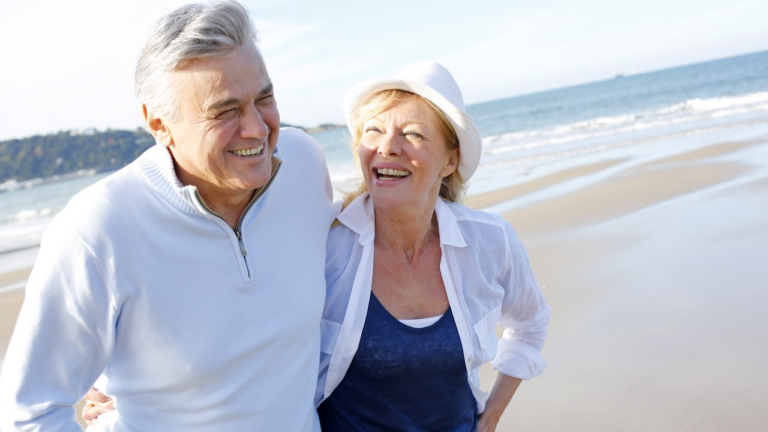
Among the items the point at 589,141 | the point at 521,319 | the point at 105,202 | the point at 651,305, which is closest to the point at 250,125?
the point at 105,202

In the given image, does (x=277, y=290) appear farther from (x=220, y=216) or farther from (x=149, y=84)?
(x=149, y=84)

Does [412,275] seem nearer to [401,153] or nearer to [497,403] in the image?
[401,153]

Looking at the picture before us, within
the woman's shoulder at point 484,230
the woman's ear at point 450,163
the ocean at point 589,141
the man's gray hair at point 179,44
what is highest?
the man's gray hair at point 179,44

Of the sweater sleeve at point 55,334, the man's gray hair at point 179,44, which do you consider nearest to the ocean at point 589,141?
the man's gray hair at point 179,44

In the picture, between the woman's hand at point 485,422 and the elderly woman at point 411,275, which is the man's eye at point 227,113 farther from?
the woman's hand at point 485,422

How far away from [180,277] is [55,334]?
0.38 meters

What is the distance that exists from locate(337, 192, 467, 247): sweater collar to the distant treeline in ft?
147

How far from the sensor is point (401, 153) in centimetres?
270

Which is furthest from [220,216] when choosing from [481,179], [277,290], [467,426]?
[481,179]

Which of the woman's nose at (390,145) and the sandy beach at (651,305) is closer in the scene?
Result: the woman's nose at (390,145)

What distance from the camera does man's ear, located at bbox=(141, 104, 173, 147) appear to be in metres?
2.11

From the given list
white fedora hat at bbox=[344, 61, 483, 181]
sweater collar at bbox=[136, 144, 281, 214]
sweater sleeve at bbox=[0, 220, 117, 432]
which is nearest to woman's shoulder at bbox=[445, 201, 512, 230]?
white fedora hat at bbox=[344, 61, 483, 181]

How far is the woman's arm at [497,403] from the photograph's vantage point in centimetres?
300

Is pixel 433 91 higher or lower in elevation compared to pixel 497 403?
higher
